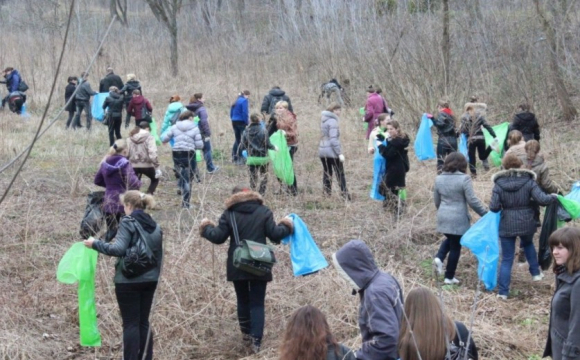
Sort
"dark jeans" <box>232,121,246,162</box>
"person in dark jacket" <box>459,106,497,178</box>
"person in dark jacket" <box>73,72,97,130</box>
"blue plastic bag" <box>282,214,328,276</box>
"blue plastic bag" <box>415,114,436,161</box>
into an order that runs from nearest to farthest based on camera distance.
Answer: "blue plastic bag" <box>282,214,328,276</box> < "person in dark jacket" <box>459,106,497,178</box> < "blue plastic bag" <box>415,114,436,161</box> < "dark jeans" <box>232,121,246,162</box> < "person in dark jacket" <box>73,72,97,130</box>

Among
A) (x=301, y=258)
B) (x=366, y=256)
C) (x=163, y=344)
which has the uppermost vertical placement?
(x=366, y=256)

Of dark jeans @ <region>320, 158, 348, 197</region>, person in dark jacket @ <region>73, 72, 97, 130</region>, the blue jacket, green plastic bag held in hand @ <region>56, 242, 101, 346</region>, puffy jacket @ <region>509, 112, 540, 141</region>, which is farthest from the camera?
person in dark jacket @ <region>73, 72, 97, 130</region>

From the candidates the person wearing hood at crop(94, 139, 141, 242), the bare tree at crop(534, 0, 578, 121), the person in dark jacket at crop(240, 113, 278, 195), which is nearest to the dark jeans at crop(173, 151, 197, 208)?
the person in dark jacket at crop(240, 113, 278, 195)

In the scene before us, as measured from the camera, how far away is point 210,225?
632 cm

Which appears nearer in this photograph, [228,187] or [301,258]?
[301,258]

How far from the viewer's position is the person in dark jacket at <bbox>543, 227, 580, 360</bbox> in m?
4.46

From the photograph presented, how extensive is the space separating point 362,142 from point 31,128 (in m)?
8.16

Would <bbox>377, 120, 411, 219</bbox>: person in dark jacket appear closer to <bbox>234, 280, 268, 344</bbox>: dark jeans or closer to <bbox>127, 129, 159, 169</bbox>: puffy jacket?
<bbox>127, 129, 159, 169</bbox>: puffy jacket

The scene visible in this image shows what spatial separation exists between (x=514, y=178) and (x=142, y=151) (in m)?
5.56

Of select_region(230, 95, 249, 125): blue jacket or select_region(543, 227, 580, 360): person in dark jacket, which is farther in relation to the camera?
select_region(230, 95, 249, 125): blue jacket

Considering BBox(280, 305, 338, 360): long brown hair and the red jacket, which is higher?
the red jacket

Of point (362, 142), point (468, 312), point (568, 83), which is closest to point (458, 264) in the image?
point (468, 312)

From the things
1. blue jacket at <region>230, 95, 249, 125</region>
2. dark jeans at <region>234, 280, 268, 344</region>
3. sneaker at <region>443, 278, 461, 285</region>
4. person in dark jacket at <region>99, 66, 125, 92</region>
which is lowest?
sneaker at <region>443, 278, 461, 285</region>

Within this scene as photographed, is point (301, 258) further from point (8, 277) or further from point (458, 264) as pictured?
point (8, 277)
